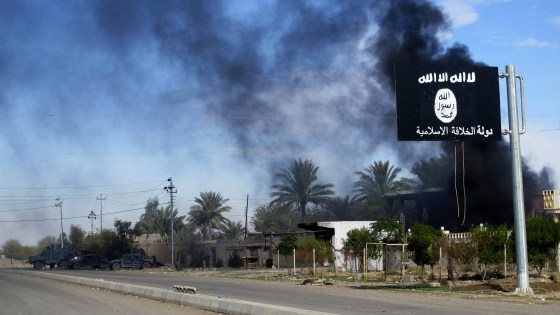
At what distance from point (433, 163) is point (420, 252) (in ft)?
100

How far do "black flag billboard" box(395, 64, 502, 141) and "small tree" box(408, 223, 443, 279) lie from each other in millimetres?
9909

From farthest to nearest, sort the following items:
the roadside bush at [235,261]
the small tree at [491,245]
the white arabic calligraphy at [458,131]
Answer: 1. the roadside bush at [235,261]
2. the small tree at [491,245]
3. the white arabic calligraphy at [458,131]

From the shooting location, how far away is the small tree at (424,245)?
3650 centimetres

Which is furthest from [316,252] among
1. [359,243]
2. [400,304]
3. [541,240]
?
[400,304]

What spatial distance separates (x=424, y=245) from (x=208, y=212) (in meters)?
64.8

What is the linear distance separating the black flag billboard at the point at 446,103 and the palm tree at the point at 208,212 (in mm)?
72805

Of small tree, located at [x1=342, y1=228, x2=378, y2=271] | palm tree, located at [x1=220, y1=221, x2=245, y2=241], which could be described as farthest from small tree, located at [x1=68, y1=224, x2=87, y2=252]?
small tree, located at [x1=342, y1=228, x2=378, y2=271]

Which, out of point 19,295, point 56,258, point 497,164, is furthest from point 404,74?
point 56,258

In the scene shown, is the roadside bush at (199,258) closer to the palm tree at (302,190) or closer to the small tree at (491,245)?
the palm tree at (302,190)

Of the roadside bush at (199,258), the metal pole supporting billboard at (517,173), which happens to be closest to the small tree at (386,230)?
the metal pole supporting billboard at (517,173)

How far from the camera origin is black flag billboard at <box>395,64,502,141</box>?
88.3ft

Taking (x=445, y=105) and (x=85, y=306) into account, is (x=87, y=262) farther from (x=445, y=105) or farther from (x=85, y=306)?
(x=445, y=105)

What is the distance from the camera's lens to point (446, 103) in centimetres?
→ 2734

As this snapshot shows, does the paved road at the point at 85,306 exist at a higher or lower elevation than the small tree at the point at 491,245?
lower
